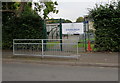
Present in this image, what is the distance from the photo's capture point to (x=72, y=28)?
955 cm

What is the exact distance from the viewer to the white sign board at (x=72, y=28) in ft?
31.0

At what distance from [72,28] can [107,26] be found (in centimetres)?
222

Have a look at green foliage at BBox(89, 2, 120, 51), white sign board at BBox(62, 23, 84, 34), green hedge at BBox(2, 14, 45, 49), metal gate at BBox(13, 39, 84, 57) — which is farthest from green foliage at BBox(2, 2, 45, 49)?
green foliage at BBox(89, 2, 120, 51)

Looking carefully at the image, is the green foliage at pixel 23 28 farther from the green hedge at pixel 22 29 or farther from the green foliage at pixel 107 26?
the green foliage at pixel 107 26

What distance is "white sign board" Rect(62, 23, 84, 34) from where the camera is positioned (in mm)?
9438

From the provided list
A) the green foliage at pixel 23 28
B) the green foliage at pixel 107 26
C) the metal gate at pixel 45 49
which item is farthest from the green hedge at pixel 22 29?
the green foliage at pixel 107 26

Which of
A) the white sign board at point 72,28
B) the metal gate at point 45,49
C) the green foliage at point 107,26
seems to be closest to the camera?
the metal gate at point 45,49

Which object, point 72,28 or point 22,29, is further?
point 22,29

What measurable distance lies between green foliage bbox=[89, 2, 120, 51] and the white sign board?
1.00 m

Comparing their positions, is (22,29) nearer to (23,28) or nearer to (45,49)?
(23,28)

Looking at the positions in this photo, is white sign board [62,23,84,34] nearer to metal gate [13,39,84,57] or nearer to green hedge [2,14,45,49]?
green hedge [2,14,45,49]

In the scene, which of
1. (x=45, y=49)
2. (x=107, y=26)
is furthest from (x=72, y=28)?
(x=45, y=49)

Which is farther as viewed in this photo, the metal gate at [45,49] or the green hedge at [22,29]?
the green hedge at [22,29]

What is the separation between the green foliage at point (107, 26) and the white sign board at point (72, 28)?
3.27ft
